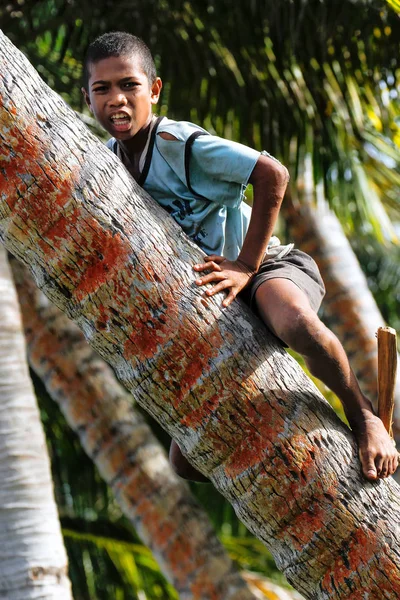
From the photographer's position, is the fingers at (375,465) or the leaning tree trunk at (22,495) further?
the leaning tree trunk at (22,495)

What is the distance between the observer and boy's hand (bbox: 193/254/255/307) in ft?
7.75

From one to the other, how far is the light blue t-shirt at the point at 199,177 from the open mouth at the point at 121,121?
0.29 feet

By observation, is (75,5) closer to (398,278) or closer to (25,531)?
(25,531)

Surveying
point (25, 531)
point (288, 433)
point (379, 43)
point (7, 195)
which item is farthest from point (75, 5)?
point (288, 433)

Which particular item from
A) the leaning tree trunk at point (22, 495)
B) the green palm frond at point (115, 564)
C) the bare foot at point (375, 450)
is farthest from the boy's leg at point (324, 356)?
the green palm frond at point (115, 564)

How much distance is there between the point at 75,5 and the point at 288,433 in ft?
14.0

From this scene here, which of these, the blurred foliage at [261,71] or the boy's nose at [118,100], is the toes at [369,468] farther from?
the blurred foliage at [261,71]

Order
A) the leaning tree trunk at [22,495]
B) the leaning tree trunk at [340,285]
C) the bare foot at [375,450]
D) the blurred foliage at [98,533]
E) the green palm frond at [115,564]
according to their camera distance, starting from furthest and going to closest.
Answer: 1. the blurred foliage at [98,533]
2. the green palm frond at [115,564]
3. the leaning tree trunk at [340,285]
4. the leaning tree trunk at [22,495]
5. the bare foot at [375,450]

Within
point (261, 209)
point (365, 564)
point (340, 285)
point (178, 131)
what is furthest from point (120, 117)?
point (340, 285)

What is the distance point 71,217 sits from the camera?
2.24 metres

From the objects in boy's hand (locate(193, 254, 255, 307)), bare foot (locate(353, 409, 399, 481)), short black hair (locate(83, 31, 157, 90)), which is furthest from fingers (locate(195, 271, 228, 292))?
short black hair (locate(83, 31, 157, 90))

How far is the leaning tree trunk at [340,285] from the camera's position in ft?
19.1

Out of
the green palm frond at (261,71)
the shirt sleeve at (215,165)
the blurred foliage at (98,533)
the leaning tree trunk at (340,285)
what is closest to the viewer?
the shirt sleeve at (215,165)

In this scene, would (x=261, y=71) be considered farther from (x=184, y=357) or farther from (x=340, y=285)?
(x=184, y=357)
